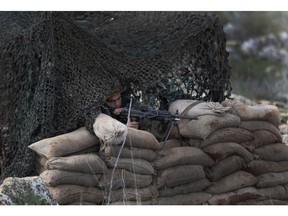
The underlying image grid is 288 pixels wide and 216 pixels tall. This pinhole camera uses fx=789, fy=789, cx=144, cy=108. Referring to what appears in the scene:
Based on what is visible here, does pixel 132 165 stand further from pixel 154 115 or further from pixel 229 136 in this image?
pixel 229 136

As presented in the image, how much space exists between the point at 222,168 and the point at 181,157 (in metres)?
0.58

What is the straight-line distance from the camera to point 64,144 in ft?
26.3

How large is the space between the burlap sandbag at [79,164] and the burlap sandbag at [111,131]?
0.75ft

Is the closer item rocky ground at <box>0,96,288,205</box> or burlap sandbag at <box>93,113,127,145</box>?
rocky ground at <box>0,96,288,205</box>

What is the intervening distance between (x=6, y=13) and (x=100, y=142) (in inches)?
104

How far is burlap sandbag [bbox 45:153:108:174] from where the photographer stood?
7.87 meters

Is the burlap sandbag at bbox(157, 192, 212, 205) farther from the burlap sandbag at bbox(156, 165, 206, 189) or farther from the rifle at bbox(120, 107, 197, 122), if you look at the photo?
the rifle at bbox(120, 107, 197, 122)

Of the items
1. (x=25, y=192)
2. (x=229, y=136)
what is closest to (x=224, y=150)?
(x=229, y=136)

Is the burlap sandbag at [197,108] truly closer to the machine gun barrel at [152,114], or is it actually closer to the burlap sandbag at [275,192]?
the machine gun barrel at [152,114]

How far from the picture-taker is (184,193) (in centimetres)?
855

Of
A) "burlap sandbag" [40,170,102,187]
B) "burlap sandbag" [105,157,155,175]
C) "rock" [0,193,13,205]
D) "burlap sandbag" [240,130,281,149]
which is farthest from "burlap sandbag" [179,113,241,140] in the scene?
"rock" [0,193,13,205]

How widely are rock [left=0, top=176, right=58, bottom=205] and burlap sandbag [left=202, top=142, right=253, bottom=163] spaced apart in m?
1.89
